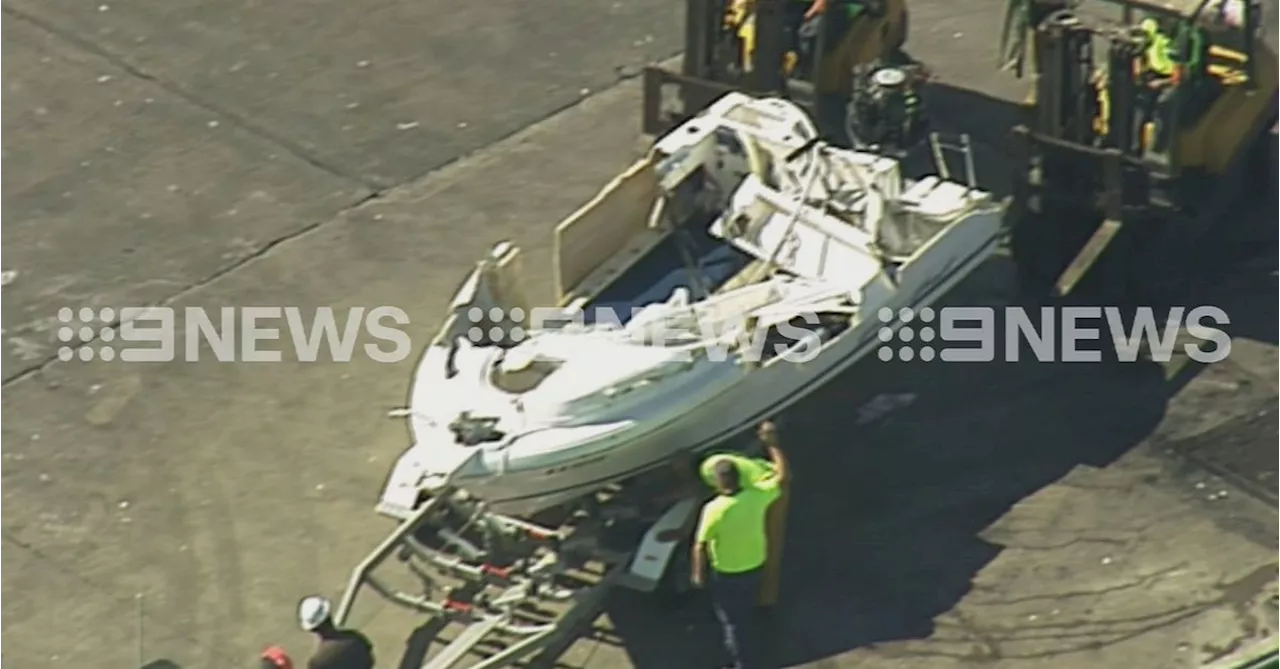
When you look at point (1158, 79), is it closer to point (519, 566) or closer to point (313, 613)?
point (519, 566)

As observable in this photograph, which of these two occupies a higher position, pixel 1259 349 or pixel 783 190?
pixel 783 190

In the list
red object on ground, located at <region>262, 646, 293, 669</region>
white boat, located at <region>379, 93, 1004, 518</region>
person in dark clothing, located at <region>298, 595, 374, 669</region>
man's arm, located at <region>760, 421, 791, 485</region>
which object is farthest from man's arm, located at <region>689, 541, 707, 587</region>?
red object on ground, located at <region>262, 646, 293, 669</region>

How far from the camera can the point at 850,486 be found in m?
15.2

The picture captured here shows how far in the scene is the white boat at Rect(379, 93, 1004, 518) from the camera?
13867 millimetres

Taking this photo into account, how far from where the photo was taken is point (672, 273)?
1606 cm

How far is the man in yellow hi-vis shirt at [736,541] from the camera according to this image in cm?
1325

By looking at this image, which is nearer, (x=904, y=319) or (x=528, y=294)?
(x=904, y=319)

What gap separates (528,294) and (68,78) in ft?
16.7

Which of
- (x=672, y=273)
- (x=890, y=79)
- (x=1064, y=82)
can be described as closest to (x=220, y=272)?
(x=672, y=273)

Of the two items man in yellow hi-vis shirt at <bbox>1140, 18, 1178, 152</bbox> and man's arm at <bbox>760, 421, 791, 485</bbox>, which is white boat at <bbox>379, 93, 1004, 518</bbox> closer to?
man's arm at <bbox>760, 421, 791, 485</bbox>

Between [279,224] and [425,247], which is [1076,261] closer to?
[425,247]

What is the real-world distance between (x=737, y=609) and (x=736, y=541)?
1.37 feet

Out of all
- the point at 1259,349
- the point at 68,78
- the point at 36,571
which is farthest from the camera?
the point at 68,78

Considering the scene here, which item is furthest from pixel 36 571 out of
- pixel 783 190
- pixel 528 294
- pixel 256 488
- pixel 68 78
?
pixel 68 78
